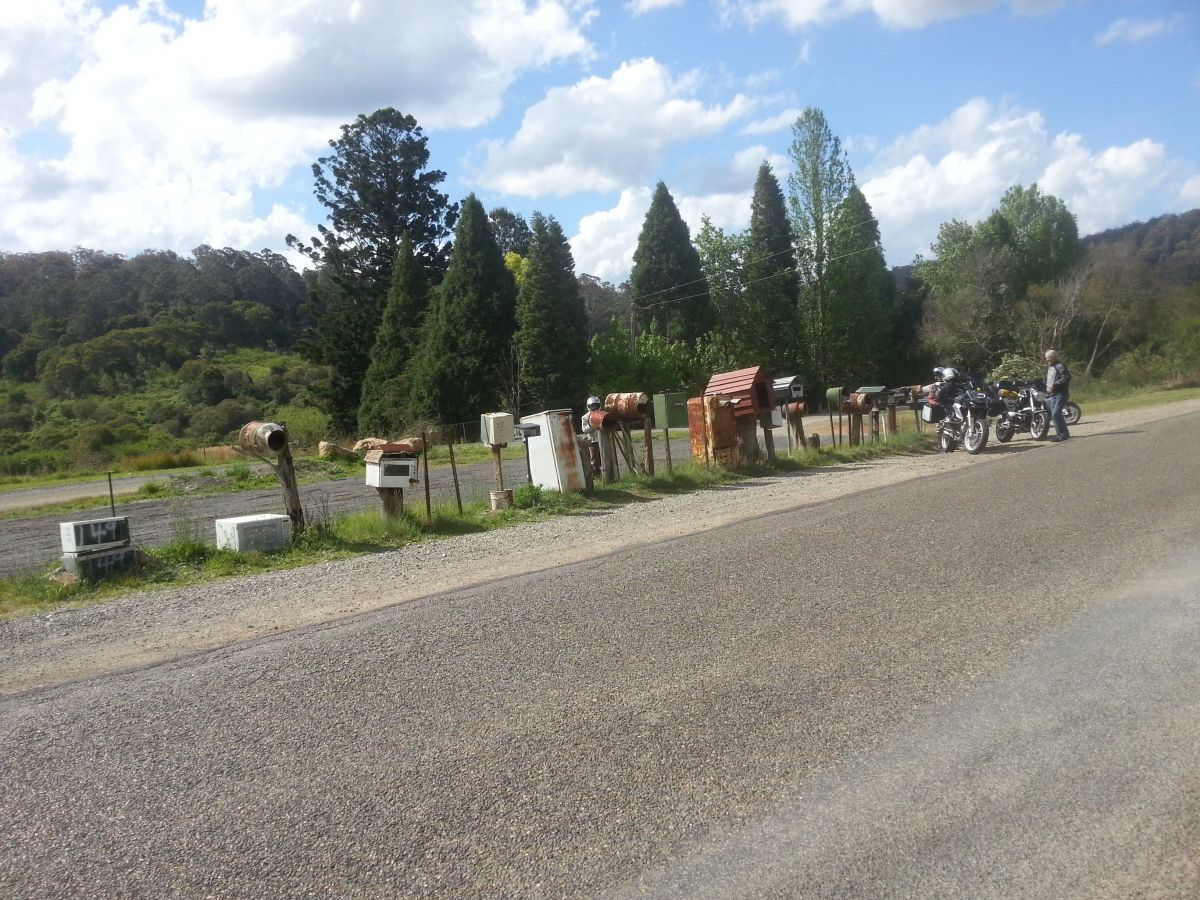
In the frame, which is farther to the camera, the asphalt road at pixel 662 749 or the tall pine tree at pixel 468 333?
→ the tall pine tree at pixel 468 333

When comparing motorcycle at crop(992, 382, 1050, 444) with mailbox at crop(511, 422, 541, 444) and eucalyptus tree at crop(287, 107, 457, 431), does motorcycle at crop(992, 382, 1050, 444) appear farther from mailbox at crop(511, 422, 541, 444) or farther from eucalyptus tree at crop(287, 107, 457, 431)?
eucalyptus tree at crop(287, 107, 457, 431)

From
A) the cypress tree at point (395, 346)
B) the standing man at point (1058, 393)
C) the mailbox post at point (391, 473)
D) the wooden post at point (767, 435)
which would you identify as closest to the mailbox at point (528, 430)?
the mailbox post at point (391, 473)

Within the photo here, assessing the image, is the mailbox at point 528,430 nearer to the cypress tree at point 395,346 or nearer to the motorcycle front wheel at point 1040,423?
the motorcycle front wheel at point 1040,423

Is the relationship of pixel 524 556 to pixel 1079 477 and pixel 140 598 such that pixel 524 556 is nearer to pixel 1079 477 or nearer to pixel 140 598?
pixel 140 598

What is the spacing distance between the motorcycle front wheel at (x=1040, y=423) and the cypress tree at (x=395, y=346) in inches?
995

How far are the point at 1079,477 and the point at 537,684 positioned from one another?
968cm

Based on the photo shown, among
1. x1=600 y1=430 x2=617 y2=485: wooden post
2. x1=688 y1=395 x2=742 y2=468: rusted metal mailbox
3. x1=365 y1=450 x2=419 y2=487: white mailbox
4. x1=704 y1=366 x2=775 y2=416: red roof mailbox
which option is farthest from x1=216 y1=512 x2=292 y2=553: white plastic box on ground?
x1=704 y1=366 x2=775 y2=416: red roof mailbox

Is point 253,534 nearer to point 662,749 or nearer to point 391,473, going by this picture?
point 391,473

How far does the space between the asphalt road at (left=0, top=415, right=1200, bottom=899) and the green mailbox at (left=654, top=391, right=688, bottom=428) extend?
979cm

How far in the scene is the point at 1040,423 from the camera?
19.7 m

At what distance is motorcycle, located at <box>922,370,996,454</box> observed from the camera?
18.0 meters

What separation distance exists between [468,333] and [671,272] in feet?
54.2

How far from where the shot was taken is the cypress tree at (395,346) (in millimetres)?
39562

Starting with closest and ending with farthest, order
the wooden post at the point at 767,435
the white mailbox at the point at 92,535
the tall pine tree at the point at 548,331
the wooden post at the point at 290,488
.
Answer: the white mailbox at the point at 92,535 → the wooden post at the point at 290,488 → the wooden post at the point at 767,435 → the tall pine tree at the point at 548,331
